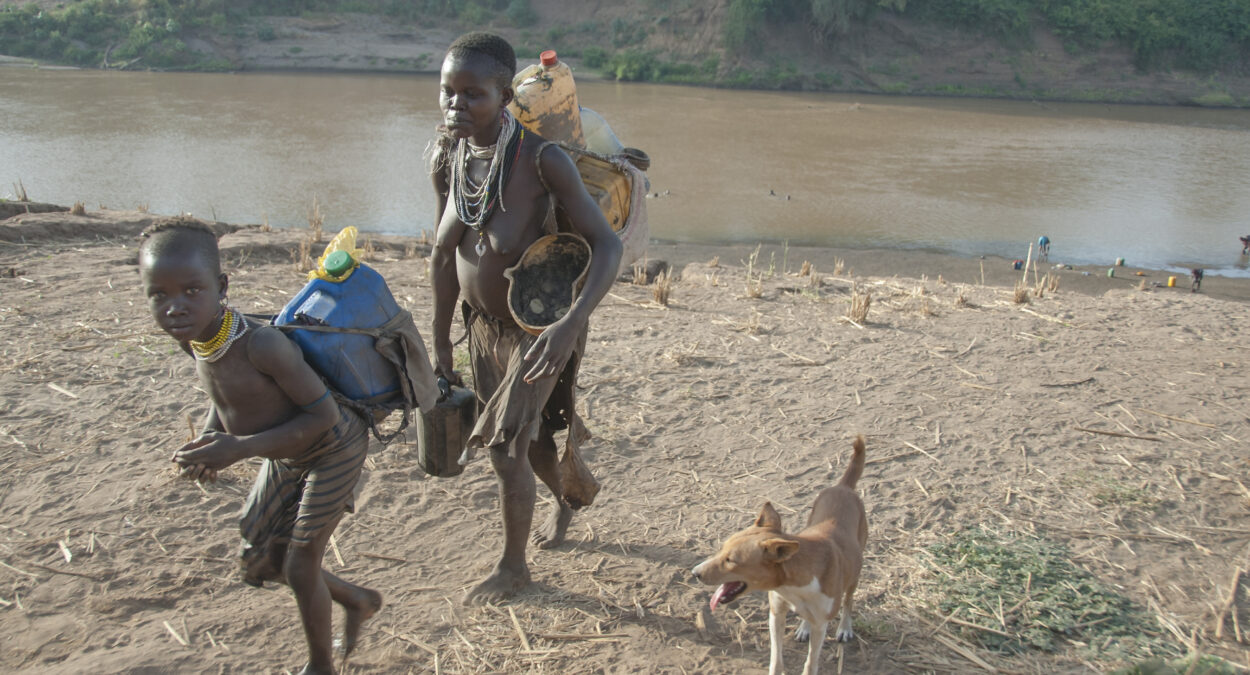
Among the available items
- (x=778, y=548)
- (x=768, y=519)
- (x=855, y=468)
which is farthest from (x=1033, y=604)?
(x=778, y=548)

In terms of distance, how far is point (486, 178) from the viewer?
289 centimetres

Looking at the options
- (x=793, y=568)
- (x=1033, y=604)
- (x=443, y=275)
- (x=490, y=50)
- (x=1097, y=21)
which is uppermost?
(x=1097, y=21)

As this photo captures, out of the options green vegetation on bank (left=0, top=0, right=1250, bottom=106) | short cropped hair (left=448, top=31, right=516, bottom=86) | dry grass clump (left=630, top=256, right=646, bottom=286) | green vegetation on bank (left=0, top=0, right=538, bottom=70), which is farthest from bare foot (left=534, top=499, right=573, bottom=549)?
green vegetation on bank (left=0, top=0, right=1250, bottom=106)

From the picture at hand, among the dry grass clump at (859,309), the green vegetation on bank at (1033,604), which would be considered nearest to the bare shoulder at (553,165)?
the green vegetation on bank at (1033,604)

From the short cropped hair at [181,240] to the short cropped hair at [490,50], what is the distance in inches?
36.0

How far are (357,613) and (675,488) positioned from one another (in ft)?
5.09

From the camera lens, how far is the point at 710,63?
3288cm

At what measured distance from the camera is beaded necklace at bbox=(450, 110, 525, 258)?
288 cm

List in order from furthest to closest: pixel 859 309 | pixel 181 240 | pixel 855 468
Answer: pixel 859 309
pixel 855 468
pixel 181 240

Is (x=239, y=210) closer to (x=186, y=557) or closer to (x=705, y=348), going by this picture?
(x=705, y=348)

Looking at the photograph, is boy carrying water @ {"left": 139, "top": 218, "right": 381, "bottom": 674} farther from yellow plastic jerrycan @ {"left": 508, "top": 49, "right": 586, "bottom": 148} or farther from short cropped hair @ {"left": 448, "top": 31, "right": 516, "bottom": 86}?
yellow plastic jerrycan @ {"left": 508, "top": 49, "right": 586, "bottom": 148}

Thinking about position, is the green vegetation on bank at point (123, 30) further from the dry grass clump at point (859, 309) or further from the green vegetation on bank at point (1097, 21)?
the dry grass clump at point (859, 309)

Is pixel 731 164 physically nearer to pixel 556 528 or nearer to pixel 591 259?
pixel 556 528

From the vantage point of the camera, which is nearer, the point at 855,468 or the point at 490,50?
the point at 490,50
